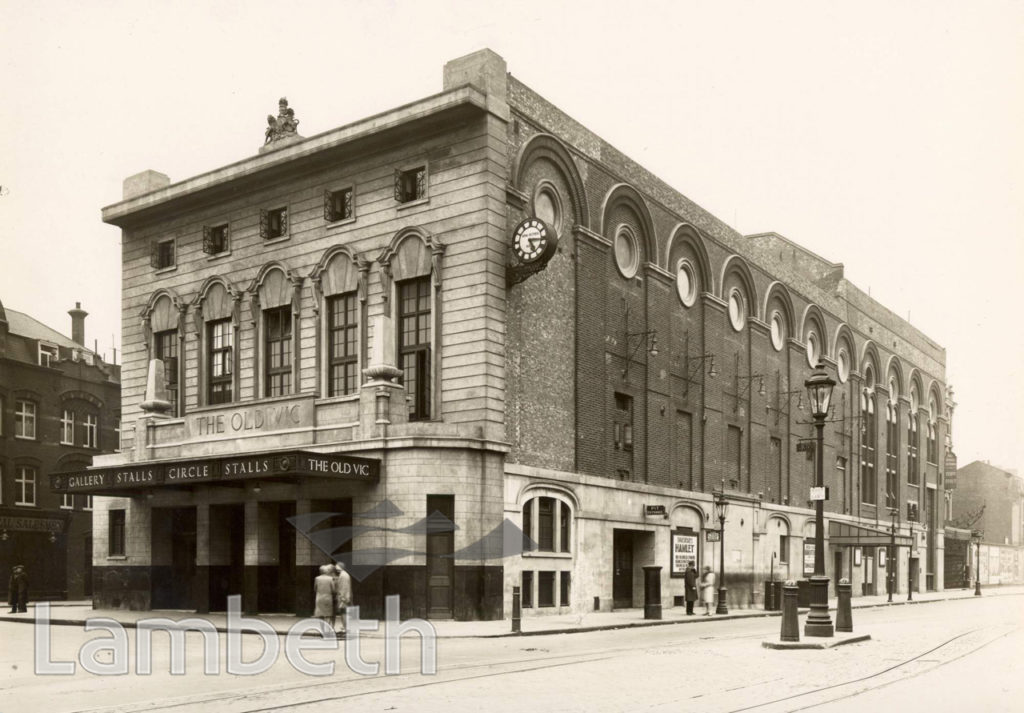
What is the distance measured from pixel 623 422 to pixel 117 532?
16777 mm

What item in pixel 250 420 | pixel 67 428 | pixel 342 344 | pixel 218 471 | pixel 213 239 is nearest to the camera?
pixel 218 471

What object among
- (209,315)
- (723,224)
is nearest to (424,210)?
(209,315)

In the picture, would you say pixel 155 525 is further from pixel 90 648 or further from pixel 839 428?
pixel 839 428

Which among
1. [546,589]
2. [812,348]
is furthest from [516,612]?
[812,348]

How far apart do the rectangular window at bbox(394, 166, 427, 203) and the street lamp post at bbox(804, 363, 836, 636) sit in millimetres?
12376

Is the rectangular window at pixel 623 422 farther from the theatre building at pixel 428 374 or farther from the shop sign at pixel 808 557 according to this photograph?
the shop sign at pixel 808 557

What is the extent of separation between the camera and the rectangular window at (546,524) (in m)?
30.8

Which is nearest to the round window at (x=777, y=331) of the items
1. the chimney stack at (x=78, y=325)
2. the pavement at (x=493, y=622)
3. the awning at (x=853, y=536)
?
the awning at (x=853, y=536)

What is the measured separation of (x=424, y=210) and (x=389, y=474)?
7328mm

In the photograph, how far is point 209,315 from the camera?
34906 mm

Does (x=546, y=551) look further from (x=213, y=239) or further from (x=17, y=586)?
(x=17, y=586)

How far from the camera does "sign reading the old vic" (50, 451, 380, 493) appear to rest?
26094 mm

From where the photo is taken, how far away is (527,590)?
29922 mm

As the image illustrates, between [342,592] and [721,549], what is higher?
[342,592]
